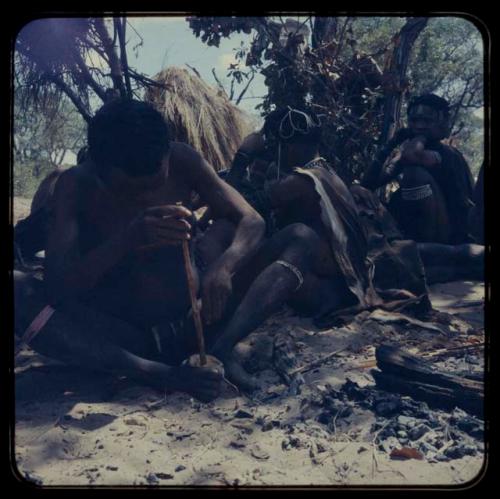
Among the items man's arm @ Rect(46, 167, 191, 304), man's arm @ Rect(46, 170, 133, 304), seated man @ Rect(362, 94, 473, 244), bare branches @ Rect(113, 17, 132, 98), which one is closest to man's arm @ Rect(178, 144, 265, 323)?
man's arm @ Rect(46, 167, 191, 304)

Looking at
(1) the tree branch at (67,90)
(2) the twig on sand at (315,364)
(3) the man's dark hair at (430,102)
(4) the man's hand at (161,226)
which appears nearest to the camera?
(4) the man's hand at (161,226)

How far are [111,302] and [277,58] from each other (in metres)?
2.02

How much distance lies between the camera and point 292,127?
4082mm

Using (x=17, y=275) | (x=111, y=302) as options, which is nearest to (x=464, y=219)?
(x=111, y=302)

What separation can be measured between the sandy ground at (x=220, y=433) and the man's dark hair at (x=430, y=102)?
5.57 feet

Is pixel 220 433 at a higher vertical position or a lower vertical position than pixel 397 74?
lower

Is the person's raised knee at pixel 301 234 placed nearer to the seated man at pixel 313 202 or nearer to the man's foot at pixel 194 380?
the seated man at pixel 313 202

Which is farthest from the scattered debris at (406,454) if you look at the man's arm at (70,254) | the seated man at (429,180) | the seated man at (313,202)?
the seated man at (429,180)

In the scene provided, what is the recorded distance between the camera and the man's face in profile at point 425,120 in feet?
15.2

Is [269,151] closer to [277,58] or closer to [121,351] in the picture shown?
[277,58]

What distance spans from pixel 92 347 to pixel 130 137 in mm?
1039

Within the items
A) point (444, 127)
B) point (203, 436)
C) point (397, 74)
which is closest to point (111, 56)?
point (397, 74)

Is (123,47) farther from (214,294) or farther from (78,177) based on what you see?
(214,294)

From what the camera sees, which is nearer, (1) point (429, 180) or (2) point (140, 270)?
(2) point (140, 270)
